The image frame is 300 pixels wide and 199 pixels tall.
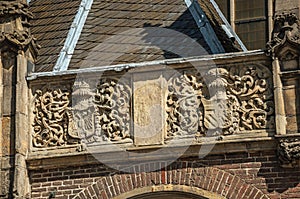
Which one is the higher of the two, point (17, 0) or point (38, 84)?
point (17, 0)

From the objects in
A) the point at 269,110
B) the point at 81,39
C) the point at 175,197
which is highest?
the point at 81,39

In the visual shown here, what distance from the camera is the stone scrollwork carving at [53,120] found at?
1928 centimetres

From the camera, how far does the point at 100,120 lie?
19.3 metres

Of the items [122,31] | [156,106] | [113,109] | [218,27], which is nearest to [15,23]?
[113,109]

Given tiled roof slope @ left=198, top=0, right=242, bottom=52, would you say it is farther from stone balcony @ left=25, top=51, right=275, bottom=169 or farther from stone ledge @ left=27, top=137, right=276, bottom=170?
stone ledge @ left=27, top=137, right=276, bottom=170

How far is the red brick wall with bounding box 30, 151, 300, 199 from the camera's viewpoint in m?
18.4

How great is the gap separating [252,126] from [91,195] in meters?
2.47

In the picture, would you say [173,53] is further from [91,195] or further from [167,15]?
[91,195]

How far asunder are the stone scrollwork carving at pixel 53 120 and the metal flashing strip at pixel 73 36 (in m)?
1.30

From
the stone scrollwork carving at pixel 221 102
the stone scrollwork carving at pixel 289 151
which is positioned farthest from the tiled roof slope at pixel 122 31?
the stone scrollwork carving at pixel 289 151

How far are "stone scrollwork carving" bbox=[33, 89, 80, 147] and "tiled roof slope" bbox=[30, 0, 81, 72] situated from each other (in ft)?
5.06

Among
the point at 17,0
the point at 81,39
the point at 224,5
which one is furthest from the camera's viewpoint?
the point at 224,5

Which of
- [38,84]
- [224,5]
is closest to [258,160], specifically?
[38,84]

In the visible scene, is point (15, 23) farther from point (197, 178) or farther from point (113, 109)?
point (197, 178)
